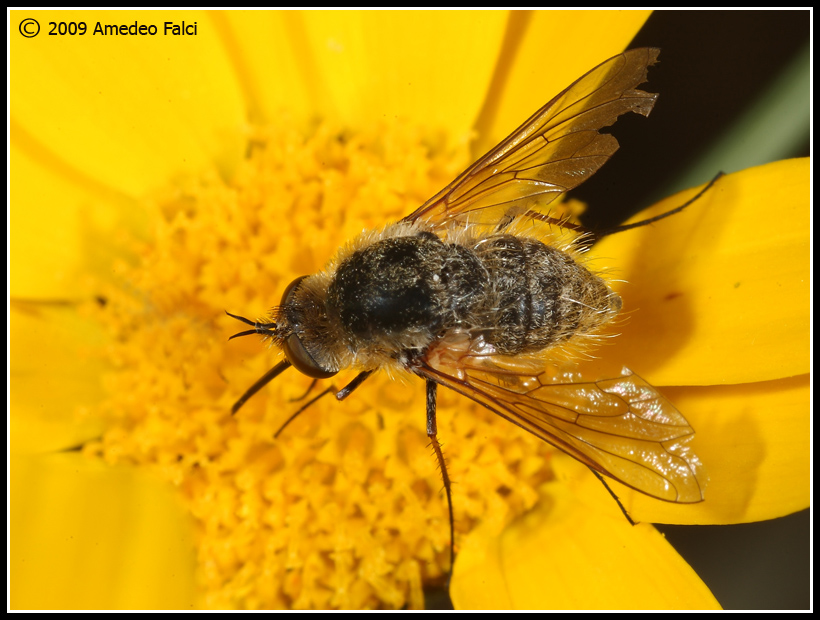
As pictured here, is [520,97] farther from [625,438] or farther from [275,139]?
[625,438]

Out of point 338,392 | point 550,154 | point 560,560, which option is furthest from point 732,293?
point 338,392

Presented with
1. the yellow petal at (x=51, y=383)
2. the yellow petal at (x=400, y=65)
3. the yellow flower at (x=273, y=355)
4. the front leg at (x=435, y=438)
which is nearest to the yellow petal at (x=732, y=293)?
the yellow flower at (x=273, y=355)

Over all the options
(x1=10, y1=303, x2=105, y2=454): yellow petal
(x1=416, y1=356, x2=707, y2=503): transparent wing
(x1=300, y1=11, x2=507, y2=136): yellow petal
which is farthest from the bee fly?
(x1=10, y1=303, x2=105, y2=454): yellow petal

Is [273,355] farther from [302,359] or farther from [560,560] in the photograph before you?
[560,560]

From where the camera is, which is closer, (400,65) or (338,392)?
(338,392)

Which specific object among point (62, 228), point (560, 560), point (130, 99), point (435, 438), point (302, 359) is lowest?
point (560, 560)

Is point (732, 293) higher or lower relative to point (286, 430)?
higher
